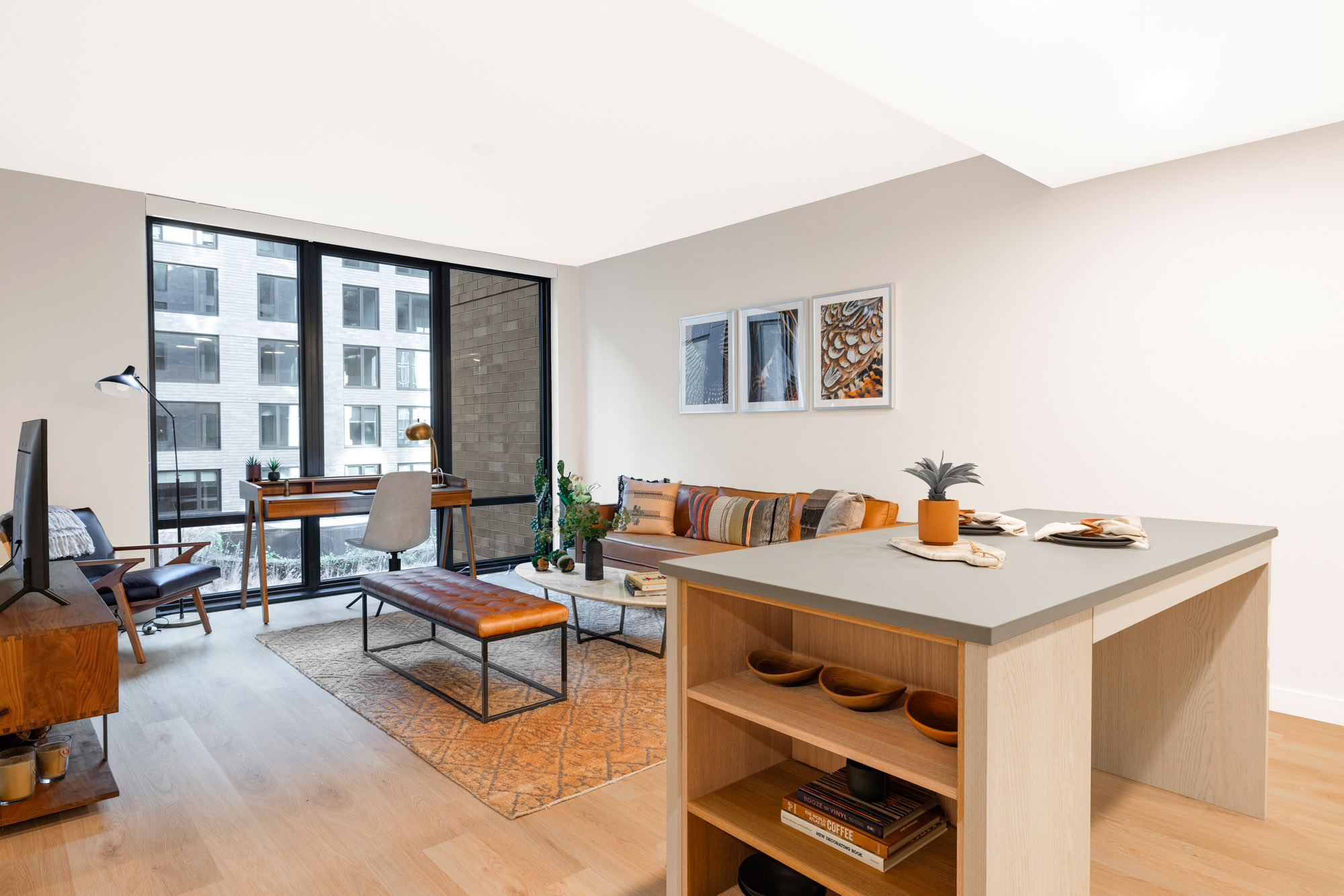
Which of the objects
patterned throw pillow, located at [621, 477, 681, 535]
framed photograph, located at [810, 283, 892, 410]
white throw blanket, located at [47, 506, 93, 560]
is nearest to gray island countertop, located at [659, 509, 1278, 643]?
framed photograph, located at [810, 283, 892, 410]

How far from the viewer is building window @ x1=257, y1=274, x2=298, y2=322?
496 cm

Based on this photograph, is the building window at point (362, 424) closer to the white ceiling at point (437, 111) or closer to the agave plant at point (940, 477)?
the white ceiling at point (437, 111)

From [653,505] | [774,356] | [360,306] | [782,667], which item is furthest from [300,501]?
[782,667]

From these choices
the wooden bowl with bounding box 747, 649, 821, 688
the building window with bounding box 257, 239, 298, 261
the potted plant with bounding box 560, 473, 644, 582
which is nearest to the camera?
the wooden bowl with bounding box 747, 649, 821, 688

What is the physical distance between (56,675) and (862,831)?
2161mm

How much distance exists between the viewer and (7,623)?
2047mm

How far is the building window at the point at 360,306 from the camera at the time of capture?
17.5 feet

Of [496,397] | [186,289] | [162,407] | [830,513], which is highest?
[186,289]

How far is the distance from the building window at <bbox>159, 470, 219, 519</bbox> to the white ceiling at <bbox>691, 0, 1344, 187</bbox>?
14.5 feet

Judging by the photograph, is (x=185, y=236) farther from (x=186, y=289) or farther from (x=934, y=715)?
(x=934, y=715)

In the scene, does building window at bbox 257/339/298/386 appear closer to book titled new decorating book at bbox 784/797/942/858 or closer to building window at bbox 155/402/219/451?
building window at bbox 155/402/219/451

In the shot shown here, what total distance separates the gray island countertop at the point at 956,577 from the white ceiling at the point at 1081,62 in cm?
146

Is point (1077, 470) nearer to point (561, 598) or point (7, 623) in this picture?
point (561, 598)

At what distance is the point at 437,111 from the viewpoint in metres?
3.23
